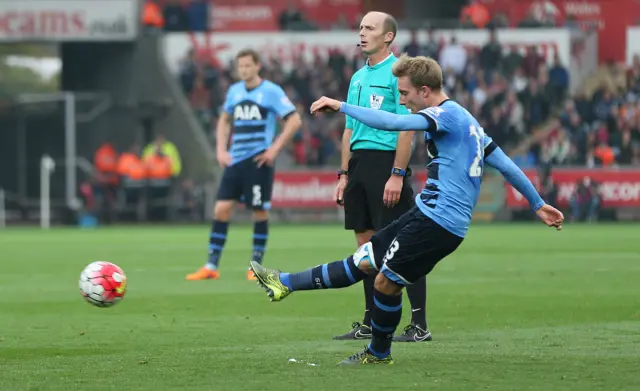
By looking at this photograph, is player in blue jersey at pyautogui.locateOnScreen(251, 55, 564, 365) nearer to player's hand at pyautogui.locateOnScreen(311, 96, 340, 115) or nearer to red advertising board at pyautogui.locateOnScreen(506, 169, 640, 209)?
player's hand at pyautogui.locateOnScreen(311, 96, 340, 115)

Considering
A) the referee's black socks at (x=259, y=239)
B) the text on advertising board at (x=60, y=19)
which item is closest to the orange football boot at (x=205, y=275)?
the referee's black socks at (x=259, y=239)

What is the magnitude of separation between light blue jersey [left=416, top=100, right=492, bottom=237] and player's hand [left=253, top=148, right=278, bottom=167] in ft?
22.2

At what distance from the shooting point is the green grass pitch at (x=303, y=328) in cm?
700

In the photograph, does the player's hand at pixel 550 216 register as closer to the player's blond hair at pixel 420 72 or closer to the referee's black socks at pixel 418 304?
the player's blond hair at pixel 420 72

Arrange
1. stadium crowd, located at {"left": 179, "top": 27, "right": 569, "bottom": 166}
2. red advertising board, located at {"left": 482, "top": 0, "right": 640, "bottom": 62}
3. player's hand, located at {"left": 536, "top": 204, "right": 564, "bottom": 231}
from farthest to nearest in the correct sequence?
red advertising board, located at {"left": 482, "top": 0, "right": 640, "bottom": 62} < stadium crowd, located at {"left": 179, "top": 27, "right": 569, "bottom": 166} < player's hand, located at {"left": 536, "top": 204, "right": 564, "bottom": 231}

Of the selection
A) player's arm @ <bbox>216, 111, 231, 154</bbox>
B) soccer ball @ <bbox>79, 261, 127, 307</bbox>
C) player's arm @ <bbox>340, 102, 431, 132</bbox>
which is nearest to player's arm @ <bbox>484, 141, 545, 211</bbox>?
player's arm @ <bbox>340, 102, 431, 132</bbox>

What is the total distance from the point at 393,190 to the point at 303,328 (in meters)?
1.46

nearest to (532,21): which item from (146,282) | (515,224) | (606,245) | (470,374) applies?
(515,224)

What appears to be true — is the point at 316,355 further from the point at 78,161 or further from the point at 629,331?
the point at 78,161

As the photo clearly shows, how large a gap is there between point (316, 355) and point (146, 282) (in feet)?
20.9

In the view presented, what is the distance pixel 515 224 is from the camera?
29859 mm

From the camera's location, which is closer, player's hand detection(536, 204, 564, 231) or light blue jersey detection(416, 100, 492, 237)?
light blue jersey detection(416, 100, 492, 237)

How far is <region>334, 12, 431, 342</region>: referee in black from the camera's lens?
29.7ft

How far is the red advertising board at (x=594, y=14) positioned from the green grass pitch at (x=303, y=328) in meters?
19.9
